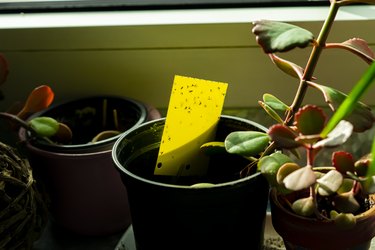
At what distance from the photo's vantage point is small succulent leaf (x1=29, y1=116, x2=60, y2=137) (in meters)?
0.69

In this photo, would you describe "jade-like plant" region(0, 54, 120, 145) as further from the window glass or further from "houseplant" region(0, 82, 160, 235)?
the window glass

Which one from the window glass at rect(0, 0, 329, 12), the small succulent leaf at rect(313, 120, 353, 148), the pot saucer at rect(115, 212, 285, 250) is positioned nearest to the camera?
the small succulent leaf at rect(313, 120, 353, 148)

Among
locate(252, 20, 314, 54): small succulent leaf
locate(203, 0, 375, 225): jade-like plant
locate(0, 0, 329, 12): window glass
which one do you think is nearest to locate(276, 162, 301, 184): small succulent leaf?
locate(203, 0, 375, 225): jade-like plant

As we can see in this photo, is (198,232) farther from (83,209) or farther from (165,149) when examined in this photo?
(83,209)

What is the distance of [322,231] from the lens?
524 mm

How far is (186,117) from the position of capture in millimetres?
573

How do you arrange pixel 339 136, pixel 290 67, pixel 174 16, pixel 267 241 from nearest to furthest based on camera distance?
1. pixel 339 136
2. pixel 290 67
3. pixel 267 241
4. pixel 174 16

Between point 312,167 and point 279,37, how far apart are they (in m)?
0.12

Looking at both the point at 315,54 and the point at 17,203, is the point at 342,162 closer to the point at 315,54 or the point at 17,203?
the point at 315,54

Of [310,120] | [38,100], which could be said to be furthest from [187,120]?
[38,100]

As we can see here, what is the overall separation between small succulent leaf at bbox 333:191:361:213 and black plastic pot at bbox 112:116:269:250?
0.07 meters

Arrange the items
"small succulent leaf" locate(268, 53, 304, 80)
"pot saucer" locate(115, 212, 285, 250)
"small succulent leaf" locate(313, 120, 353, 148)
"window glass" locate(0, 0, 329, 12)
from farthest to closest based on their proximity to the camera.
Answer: "window glass" locate(0, 0, 329, 12) → "pot saucer" locate(115, 212, 285, 250) → "small succulent leaf" locate(268, 53, 304, 80) → "small succulent leaf" locate(313, 120, 353, 148)

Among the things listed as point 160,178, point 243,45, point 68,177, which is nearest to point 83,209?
point 68,177

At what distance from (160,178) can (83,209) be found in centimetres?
17
